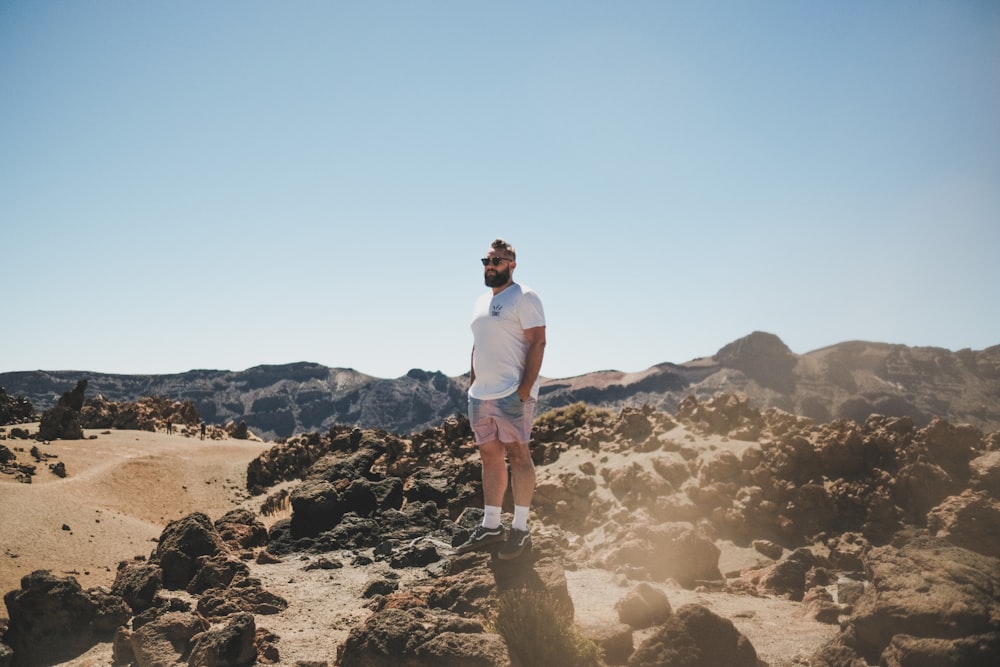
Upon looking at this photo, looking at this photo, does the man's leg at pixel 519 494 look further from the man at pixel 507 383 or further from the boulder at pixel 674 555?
the boulder at pixel 674 555

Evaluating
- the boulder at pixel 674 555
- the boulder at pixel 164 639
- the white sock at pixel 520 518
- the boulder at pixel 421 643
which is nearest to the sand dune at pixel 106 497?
the boulder at pixel 164 639

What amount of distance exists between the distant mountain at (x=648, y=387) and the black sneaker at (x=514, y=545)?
137 ft

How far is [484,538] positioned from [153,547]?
7190 millimetres

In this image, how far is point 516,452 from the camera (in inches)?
191

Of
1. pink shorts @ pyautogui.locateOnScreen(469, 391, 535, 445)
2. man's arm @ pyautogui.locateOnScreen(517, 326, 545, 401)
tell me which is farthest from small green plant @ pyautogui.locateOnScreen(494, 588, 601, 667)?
man's arm @ pyautogui.locateOnScreen(517, 326, 545, 401)

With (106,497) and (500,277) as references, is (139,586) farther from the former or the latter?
(106,497)

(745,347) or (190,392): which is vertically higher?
(745,347)

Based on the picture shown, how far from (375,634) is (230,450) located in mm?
17415

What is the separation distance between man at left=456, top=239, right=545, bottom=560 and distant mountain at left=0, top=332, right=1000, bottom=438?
4200cm

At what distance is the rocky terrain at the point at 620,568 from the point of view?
13.5 feet

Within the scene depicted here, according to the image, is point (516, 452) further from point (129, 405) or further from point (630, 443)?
point (129, 405)

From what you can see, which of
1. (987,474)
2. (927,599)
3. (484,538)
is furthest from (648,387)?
(927,599)

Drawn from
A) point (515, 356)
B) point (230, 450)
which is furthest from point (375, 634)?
point (230, 450)

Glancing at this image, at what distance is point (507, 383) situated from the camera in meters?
4.77
